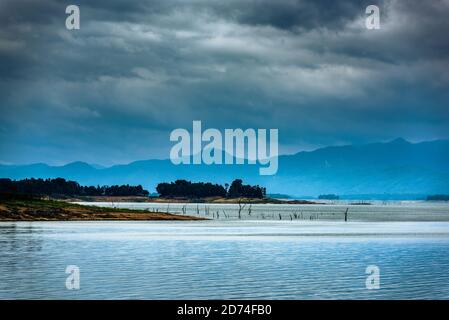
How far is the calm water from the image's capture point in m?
47.6

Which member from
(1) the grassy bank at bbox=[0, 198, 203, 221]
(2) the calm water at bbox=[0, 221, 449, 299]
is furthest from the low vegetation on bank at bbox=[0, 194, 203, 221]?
(2) the calm water at bbox=[0, 221, 449, 299]

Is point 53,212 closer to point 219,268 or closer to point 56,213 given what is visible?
point 56,213

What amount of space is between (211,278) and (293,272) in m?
7.69

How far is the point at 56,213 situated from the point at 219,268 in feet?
344

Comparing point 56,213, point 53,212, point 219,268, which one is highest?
point 53,212

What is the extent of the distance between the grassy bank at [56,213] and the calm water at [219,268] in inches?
2210

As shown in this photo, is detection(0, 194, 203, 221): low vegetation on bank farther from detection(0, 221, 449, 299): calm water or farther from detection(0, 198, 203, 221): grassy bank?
detection(0, 221, 449, 299): calm water

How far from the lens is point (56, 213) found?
159500mm

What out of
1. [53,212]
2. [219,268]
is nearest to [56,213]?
[53,212]

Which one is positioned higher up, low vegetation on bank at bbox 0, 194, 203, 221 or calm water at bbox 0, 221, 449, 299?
low vegetation on bank at bbox 0, 194, 203, 221

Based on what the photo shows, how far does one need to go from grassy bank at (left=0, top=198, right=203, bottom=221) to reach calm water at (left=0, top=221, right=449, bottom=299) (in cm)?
5613
